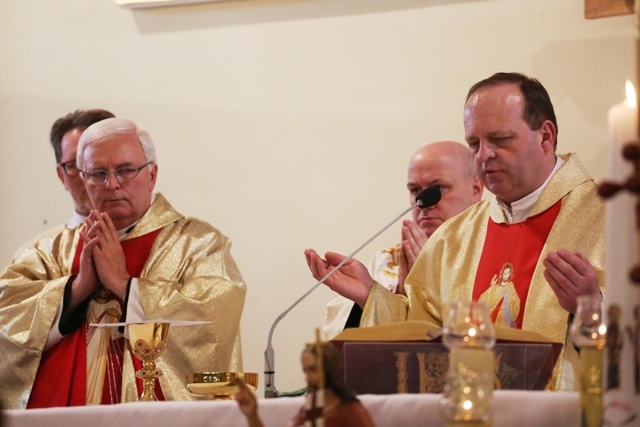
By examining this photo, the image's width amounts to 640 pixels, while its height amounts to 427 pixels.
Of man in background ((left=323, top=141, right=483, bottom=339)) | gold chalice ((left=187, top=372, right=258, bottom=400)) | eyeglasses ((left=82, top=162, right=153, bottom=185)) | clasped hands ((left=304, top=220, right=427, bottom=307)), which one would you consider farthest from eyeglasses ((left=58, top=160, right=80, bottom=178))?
gold chalice ((left=187, top=372, right=258, bottom=400))

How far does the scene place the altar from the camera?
5.48 feet

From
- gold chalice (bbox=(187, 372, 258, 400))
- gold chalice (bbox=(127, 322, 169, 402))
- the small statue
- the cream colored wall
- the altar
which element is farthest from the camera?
the cream colored wall

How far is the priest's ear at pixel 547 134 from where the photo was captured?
383 cm

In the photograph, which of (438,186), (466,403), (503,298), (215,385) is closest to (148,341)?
(215,385)

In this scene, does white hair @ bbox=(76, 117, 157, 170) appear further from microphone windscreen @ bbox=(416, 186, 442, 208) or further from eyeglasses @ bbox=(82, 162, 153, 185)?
microphone windscreen @ bbox=(416, 186, 442, 208)

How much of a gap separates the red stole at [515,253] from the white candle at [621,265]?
7.12ft

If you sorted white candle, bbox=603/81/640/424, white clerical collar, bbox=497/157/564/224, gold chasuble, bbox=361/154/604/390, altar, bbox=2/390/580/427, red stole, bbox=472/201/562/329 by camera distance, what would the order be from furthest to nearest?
white clerical collar, bbox=497/157/564/224
red stole, bbox=472/201/562/329
gold chasuble, bbox=361/154/604/390
altar, bbox=2/390/580/427
white candle, bbox=603/81/640/424

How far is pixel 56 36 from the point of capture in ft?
22.7

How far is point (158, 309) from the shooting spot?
13.8 feet

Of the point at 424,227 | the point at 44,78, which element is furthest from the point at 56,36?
the point at 424,227

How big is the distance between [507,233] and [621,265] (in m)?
2.45

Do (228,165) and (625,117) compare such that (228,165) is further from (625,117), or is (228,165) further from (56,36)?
(625,117)

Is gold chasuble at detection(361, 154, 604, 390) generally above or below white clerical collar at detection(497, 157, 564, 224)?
below

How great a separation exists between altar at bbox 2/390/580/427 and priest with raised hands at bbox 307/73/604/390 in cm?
164
